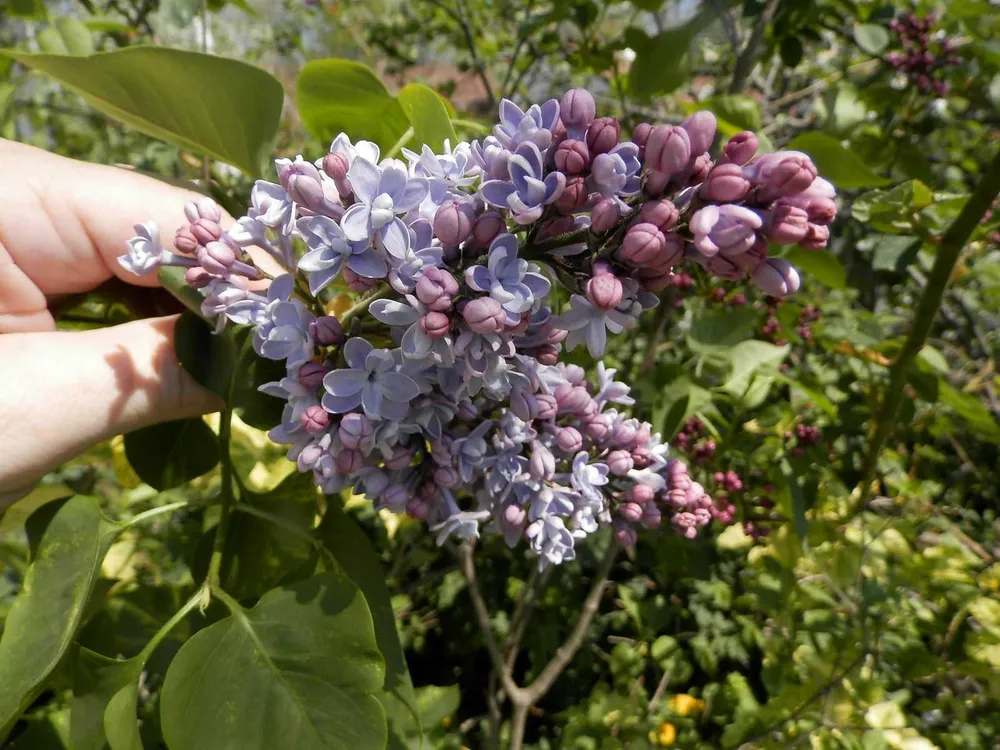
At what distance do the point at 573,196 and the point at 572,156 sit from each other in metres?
0.03

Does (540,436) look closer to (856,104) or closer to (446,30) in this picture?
(856,104)

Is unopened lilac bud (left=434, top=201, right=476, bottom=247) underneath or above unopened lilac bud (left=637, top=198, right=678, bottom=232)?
underneath

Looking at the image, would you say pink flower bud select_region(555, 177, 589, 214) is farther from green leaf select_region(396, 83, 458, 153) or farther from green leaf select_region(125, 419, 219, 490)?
green leaf select_region(125, 419, 219, 490)

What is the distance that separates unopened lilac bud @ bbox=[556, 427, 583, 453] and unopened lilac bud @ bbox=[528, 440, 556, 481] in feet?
0.08

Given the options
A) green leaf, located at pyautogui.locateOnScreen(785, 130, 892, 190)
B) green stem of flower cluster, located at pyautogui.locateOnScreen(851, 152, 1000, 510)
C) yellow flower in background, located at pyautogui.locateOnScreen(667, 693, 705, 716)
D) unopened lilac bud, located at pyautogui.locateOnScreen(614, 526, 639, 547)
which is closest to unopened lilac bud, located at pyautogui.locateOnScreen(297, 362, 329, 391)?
unopened lilac bud, located at pyautogui.locateOnScreen(614, 526, 639, 547)

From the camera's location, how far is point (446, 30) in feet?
10.8

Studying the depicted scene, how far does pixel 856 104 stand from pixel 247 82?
1437 millimetres

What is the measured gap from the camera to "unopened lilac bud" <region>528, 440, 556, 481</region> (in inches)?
28.4

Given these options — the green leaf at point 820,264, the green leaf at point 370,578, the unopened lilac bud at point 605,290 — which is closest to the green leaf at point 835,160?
the green leaf at point 820,264

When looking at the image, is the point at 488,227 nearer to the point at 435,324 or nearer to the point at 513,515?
the point at 435,324

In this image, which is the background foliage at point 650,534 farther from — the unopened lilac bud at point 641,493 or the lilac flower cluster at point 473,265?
the unopened lilac bud at point 641,493

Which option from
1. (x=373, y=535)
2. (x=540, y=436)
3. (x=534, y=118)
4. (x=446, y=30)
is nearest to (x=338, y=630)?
(x=540, y=436)

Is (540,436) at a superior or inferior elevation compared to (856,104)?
inferior

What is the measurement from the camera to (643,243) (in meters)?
0.51
